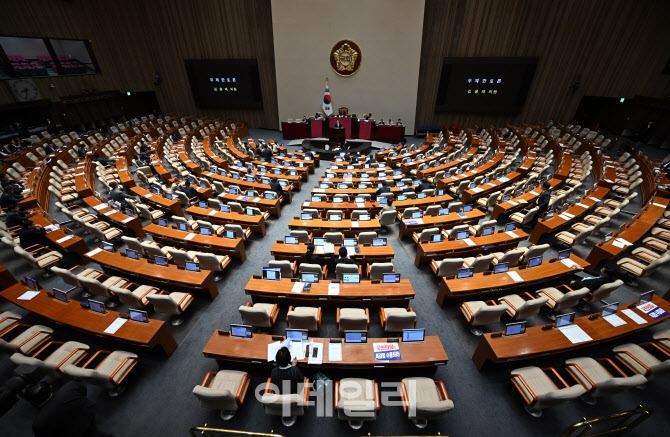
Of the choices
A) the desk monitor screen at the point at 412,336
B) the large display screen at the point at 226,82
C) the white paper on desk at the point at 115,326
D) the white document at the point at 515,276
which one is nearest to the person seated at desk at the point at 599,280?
the white document at the point at 515,276

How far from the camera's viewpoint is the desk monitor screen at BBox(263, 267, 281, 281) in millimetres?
5797

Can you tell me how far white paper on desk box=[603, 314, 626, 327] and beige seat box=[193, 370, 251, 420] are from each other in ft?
20.5

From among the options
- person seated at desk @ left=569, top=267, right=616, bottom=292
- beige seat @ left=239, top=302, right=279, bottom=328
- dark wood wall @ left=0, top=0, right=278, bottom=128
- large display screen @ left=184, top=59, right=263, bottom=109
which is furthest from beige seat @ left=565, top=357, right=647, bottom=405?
large display screen @ left=184, top=59, right=263, bottom=109

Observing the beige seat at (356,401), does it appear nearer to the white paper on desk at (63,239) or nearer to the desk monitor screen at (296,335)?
the desk monitor screen at (296,335)

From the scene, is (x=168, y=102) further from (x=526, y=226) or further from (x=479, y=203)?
(x=526, y=226)

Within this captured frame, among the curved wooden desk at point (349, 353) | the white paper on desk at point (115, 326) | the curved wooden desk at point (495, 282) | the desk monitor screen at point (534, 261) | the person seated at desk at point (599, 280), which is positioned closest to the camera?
the curved wooden desk at point (349, 353)

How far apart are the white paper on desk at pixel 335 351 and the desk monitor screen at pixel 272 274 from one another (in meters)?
1.95

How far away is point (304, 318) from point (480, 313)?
3.24 metres

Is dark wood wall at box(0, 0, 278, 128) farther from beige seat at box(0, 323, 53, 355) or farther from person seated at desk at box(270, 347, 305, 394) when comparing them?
person seated at desk at box(270, 347, 305, 394)

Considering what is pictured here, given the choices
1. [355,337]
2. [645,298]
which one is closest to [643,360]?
[645,298]

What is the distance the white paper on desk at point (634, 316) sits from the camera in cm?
468

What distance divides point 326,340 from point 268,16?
2232 centimetres

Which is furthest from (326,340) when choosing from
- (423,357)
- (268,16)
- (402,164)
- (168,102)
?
(168,102)

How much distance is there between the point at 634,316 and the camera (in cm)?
478
